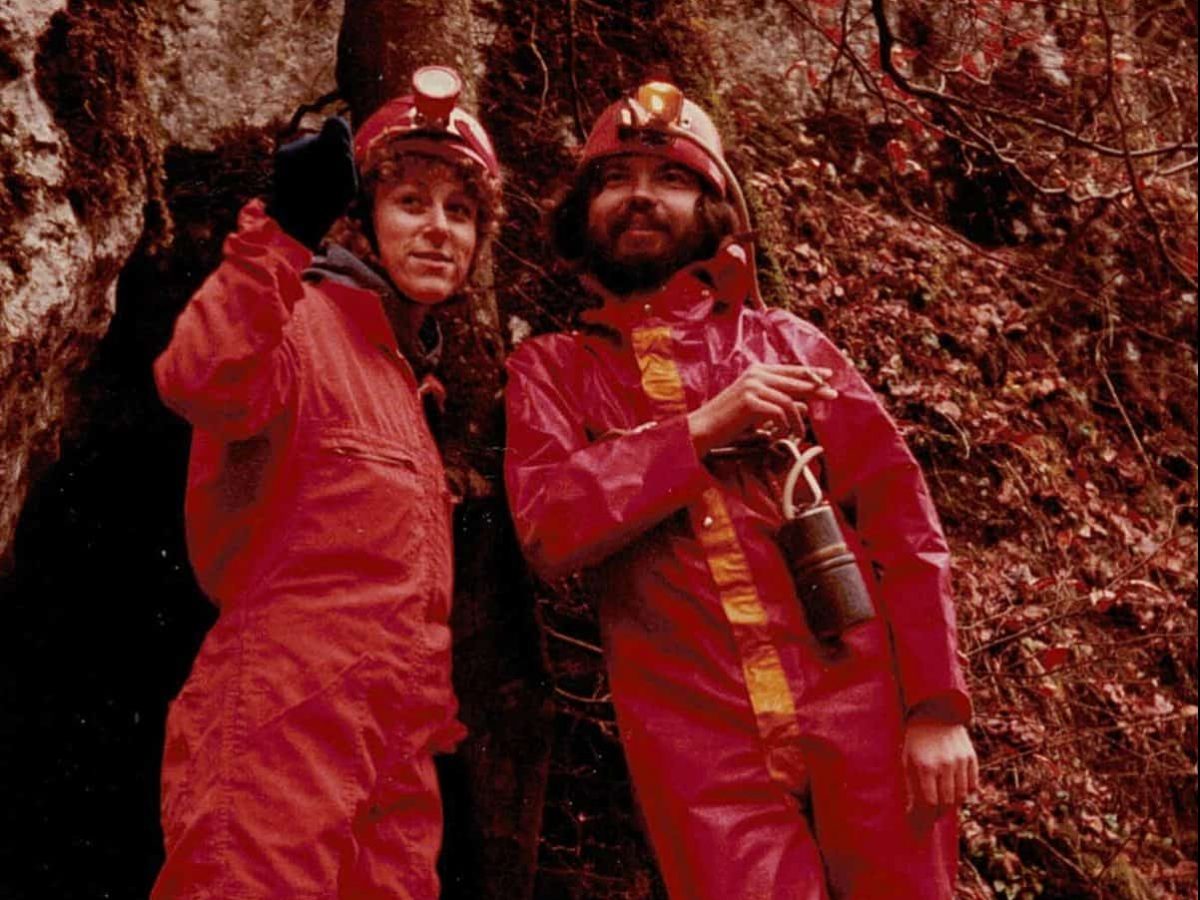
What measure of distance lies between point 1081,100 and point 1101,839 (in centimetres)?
429

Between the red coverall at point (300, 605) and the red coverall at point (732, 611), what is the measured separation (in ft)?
1.43

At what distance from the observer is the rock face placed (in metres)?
2.96

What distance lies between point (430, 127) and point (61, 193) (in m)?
1.03

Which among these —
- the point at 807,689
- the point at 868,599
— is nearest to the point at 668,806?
the point at 807,689

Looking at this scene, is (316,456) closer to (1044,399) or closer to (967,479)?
(967,479)

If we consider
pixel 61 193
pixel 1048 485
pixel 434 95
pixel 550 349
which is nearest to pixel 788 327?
pixel 550 349

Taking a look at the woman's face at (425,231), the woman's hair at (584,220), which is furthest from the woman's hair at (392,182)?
the woman's hair at (584,220)

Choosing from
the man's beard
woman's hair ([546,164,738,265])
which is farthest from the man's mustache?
woman's hair ([546,164,738,265])

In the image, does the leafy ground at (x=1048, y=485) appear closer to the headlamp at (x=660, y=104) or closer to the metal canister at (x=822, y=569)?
the headlamp at (x=660, y=104)

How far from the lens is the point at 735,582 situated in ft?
9.22

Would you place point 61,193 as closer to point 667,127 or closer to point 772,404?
point 667,127

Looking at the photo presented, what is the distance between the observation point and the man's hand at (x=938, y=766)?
266 centimetres

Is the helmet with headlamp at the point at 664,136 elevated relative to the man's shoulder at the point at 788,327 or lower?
elevated

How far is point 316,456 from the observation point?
2555mm
